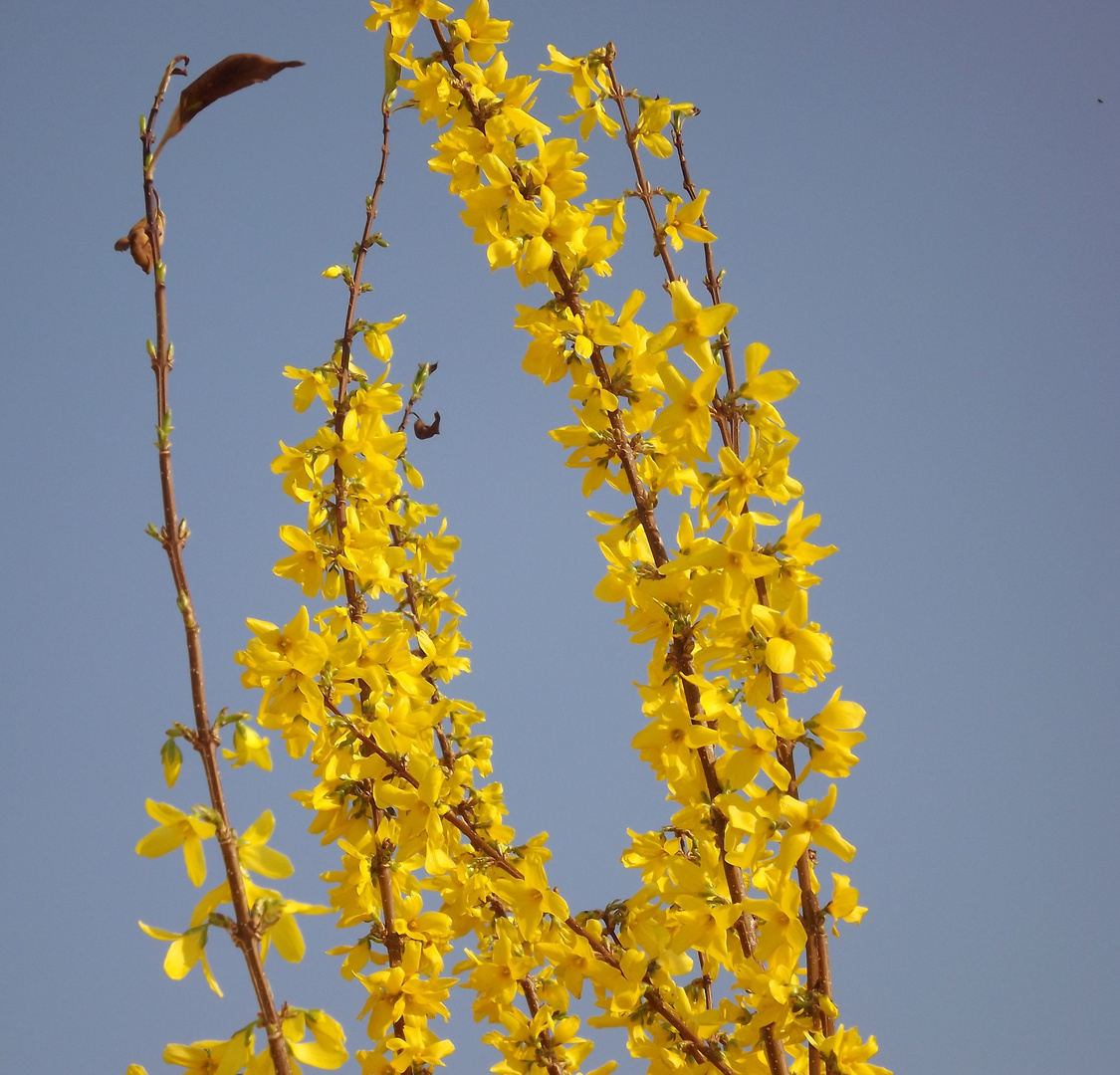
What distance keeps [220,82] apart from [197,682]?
0.43m

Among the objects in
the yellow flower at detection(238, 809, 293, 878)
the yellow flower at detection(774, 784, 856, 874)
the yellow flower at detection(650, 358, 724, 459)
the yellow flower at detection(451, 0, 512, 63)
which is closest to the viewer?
the yellow flower at detection(238, 809, 293, 878)

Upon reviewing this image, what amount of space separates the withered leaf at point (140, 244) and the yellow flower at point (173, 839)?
A: 1.43ft

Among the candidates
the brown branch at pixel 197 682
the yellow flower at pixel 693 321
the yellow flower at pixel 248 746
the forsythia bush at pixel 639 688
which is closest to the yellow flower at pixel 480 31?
the forsythia bush at pixel 639 688

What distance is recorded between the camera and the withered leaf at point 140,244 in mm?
775

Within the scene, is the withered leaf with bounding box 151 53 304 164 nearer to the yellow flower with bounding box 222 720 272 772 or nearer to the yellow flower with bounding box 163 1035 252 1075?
the yellow flower with bounding box 222 720 272 772

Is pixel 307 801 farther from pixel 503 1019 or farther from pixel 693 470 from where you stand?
pixel 693 470

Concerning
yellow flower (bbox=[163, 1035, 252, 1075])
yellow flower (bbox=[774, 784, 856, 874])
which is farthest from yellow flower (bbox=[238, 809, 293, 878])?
yellow flower (bbox=[774, 784, 856, 874])

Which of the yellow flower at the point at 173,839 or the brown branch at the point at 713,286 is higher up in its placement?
the brown branch at the point at 713,286

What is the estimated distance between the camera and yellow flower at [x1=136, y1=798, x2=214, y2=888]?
32.0 inches

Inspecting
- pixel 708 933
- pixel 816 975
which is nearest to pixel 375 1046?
pixel 708 933

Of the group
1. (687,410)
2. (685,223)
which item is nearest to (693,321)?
(687,410)

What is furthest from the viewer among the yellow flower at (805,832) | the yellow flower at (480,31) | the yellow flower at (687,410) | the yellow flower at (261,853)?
the yellow flower at (480,31)

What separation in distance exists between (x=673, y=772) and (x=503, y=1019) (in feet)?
1.59

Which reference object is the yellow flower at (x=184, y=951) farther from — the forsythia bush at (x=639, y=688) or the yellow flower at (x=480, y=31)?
the yellow flower at (x=480, y=31)
